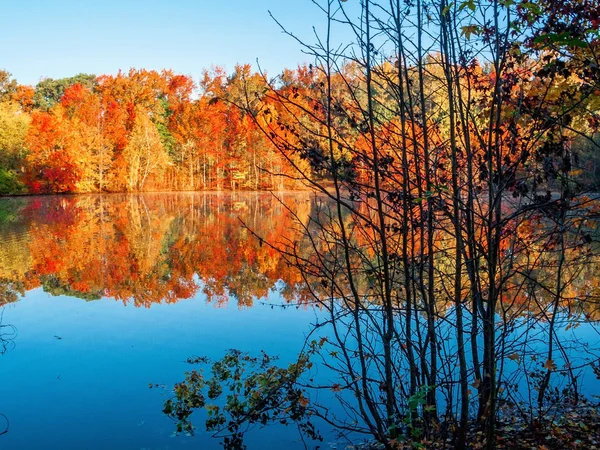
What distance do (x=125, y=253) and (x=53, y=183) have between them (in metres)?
29.5

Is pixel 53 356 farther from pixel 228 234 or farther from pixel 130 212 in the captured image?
pixel 130 212

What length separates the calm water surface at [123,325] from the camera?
4.84 m

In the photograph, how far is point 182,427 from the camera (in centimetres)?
482

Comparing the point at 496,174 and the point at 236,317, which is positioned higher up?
the point at 496,174

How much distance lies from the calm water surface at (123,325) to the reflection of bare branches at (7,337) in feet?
0.10

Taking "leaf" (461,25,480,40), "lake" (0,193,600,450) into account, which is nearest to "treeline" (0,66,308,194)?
"lake" (0,193,600,450)

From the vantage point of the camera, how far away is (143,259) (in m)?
13.2

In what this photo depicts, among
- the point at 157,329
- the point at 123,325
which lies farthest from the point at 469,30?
the point at 123,325

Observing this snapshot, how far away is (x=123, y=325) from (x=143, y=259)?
17.8ft

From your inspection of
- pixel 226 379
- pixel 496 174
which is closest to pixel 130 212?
pixel 226 379

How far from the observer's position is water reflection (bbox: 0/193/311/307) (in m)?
10.1

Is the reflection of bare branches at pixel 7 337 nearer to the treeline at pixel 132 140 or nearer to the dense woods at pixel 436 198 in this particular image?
the dense woods at pixel 436 198

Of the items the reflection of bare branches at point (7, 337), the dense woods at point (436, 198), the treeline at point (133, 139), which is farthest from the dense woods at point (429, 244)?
the treeline at point (133, 139)

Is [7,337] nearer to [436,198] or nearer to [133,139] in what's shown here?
[436,198]
